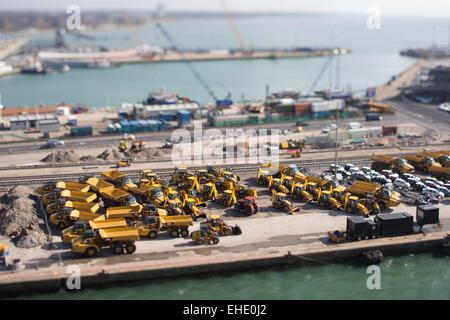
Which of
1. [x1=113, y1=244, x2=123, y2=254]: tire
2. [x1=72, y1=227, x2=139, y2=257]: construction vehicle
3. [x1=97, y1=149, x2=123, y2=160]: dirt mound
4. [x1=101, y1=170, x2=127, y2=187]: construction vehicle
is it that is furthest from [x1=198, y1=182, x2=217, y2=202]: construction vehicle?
[x1=97, y1=149, x2=123, y2=160]: dirt mound

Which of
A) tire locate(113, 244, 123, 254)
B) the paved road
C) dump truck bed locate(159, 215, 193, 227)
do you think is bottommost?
tire locate(113, 244, 123, 254)

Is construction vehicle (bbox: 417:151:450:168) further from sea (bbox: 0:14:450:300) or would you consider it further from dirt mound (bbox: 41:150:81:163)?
dirt mound (bbox: 41:150:81:163)

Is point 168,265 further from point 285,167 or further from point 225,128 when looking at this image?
point 225,128

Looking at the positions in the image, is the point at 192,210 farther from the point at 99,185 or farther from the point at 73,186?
the point at 73,186

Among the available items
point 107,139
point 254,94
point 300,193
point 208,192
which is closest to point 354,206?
point 300,193

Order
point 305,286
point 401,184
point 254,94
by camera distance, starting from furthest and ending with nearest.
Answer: point 254,94 < point 401,184 < point 305,286

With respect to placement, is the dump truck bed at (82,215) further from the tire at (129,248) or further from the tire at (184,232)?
the tire at (184,232)
